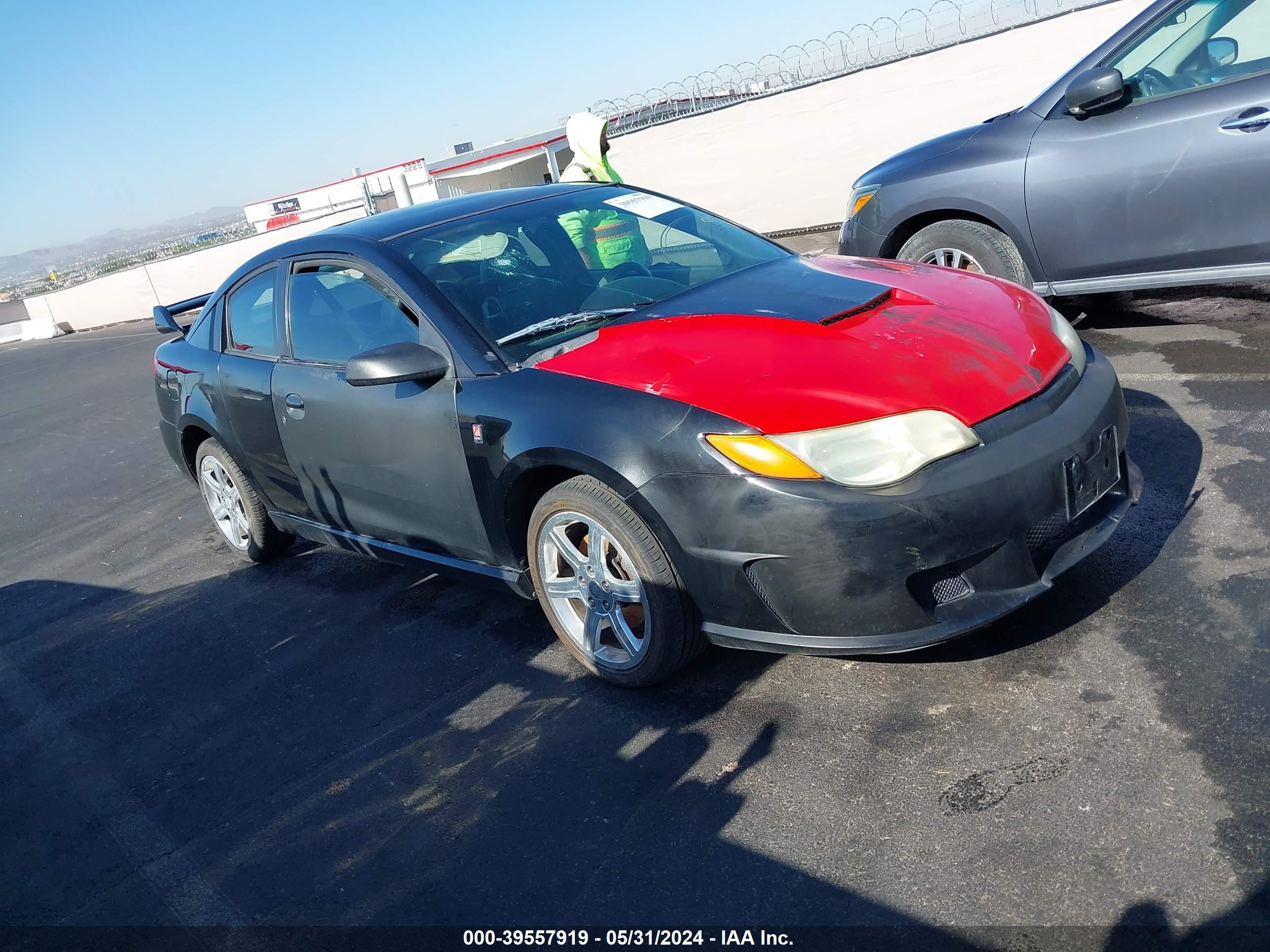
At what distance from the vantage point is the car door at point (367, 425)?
3.71m

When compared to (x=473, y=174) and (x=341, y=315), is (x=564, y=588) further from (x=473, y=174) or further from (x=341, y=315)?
(x=473, y=174)

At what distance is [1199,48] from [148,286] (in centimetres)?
2905

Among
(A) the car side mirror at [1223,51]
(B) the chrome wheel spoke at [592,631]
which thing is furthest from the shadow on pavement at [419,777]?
(A) the car side mirror at [1223,51]

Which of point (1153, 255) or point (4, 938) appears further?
point (1153, 255)

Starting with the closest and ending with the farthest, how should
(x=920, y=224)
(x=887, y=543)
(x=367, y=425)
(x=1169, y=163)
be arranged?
1. (x=887, y=543)
2. (x=367, y=425)
3. (x=1169, y=163)
4. (x=920, y=224)

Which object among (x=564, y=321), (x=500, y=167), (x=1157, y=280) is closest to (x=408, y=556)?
(x=564, y=321)

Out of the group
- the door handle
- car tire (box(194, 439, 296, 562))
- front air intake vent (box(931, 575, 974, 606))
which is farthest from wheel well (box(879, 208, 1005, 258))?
car tire (box(194, 439, 296, 562))

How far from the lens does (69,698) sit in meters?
4.42

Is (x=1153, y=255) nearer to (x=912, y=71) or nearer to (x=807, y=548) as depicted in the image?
(x=807, y=548)

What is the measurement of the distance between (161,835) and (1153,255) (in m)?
5.03

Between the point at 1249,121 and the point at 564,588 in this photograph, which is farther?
the point at 1249,121

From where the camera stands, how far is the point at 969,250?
588 centimetres

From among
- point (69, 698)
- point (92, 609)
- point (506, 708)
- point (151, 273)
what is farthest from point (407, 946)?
point (151, 273)

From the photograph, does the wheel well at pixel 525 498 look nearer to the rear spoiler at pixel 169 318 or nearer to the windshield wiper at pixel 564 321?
the windshield wiper at pixel 564 321
